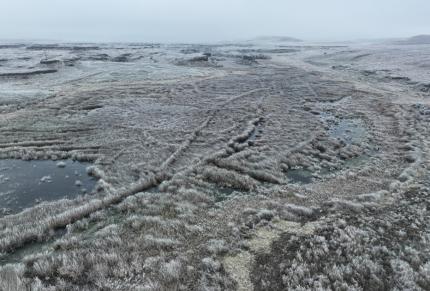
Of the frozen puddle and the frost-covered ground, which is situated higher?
the frost-covered ground

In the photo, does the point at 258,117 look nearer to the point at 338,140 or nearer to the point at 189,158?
the point at 338,140

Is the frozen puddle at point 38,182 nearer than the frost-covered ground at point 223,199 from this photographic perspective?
No

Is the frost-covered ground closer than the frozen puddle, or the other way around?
the frost-covered ground

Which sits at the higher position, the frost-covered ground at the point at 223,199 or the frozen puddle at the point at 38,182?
the frost-covered ground at the point at 223,199

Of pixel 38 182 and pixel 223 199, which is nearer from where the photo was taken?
pixel 223 199
